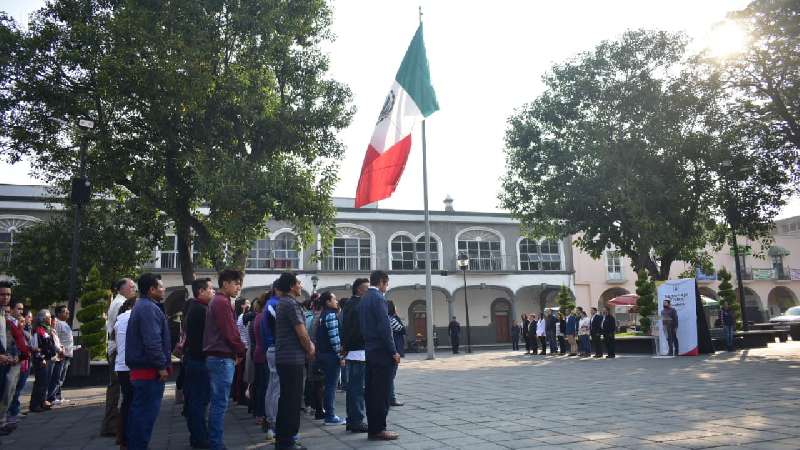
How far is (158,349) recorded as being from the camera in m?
5.23

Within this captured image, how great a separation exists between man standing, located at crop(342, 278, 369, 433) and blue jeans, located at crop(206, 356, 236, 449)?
1502 millimetres

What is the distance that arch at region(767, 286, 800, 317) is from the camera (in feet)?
146

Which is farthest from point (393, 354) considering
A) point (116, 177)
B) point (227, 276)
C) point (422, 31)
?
point (116, 177)

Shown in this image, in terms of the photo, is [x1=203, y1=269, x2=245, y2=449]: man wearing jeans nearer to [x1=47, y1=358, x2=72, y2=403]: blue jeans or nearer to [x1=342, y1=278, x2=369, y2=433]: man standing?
[x1=342, y1=278, x2=369, y2=433]: man standing

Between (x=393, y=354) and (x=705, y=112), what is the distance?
1857cm

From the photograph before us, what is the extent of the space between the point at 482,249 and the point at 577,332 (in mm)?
17298

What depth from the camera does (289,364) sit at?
5.62 meters

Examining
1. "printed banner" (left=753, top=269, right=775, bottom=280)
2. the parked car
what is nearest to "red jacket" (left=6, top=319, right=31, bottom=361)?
the parked car

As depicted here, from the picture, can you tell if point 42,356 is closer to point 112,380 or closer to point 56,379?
point 56,379

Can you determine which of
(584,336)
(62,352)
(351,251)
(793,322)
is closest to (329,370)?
(62,352)

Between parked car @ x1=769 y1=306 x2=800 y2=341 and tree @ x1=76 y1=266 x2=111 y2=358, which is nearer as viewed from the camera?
tree @ x1=76 y1=266 x2=111 y2=358

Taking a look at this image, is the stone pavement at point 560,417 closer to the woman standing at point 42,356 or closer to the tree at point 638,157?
the woman standing at point 42,356

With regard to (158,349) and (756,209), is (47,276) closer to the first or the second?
(158,349)

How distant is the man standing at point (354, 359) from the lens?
21.4 ft
